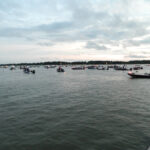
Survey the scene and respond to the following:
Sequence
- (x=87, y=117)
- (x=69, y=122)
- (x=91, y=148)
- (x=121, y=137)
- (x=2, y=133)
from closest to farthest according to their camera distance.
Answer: (x=91, y=148)
(x=121, y=137)
(x=2, y=133)
(x=69, y=122)
(x=87, y=117)

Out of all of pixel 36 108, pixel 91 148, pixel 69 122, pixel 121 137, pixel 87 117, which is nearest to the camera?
pixel 91 148

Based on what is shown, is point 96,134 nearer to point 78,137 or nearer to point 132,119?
point 78,137

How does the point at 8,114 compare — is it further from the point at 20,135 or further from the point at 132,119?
the point at 132,119

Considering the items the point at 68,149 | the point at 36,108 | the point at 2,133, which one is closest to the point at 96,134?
the point at 68,149

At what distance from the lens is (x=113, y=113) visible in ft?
46.6

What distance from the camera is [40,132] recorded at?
10414 millimetres

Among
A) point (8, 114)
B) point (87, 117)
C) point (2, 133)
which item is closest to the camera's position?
point (2, 133)

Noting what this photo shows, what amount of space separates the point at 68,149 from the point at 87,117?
5029mm

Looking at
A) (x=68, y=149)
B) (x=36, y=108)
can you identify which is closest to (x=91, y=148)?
(x=68, y=149)

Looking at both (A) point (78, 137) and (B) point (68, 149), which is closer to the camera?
(B) point (68, 149)

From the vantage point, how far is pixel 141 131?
10.3 m

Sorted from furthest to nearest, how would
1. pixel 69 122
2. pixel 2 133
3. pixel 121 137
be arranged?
1. pixel 69 122
2. pixel 2 133
3. pixel 121 137

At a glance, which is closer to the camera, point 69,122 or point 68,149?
point 68,149

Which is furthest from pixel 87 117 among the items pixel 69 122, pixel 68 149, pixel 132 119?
pixel 68 149
